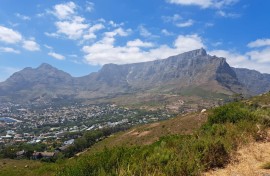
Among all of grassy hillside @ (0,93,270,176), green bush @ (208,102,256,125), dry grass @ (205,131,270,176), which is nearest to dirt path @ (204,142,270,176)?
dry grass @ (205,131,270,176)

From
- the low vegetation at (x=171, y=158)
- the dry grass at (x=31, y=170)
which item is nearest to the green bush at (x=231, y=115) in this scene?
the low vegetation at (x=171, y=158)

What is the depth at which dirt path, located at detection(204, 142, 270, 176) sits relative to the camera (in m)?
8.31

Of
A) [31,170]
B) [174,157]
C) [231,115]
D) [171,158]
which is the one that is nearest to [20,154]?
[31,170]

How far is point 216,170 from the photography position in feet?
29.3

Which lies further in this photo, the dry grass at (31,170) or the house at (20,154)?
the house at (20,154)

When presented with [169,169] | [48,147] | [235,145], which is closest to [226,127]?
[235,145]

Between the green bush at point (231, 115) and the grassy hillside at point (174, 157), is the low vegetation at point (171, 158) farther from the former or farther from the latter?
the green bush at point (231, 115)

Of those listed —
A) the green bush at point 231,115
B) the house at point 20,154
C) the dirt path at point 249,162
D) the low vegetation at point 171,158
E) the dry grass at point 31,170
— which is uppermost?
the green bush at point 231,115

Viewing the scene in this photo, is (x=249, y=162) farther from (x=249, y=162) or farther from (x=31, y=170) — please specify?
(x=31, y=170)

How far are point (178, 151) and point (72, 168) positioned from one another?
3635 millimetres

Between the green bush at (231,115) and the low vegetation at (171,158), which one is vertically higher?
the green bush at (231,115)

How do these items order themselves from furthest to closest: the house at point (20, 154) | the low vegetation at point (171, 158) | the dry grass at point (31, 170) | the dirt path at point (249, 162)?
the house at point (20, 154) → the dry grass at point (31, 170) → the dirt path at point (249, 162) → the low vegetation at point (171, 158)

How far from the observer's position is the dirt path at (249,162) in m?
8.31

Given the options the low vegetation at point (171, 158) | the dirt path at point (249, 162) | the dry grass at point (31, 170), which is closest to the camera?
the low vegetation at point (171, 158)
